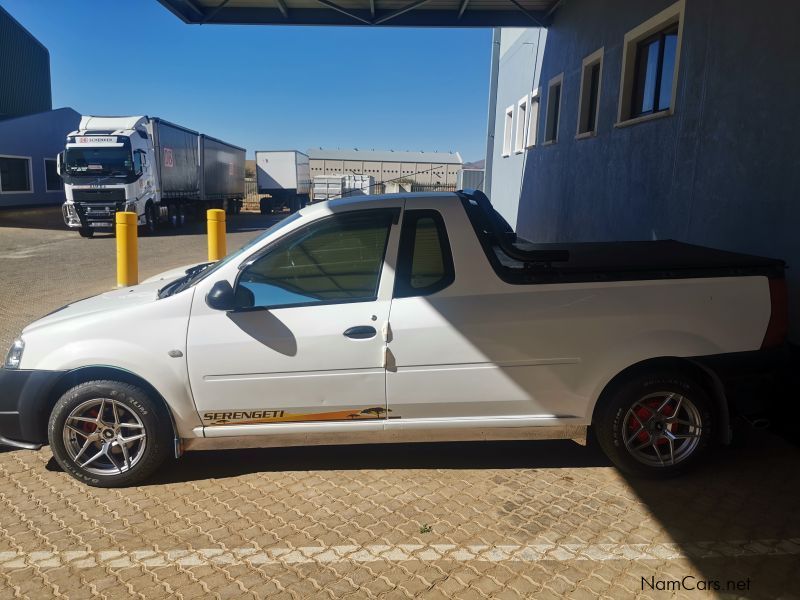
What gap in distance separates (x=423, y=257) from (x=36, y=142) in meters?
35.4

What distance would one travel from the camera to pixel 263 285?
3762 mm

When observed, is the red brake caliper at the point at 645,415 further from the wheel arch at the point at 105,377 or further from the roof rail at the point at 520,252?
the wheel arch at the point at 105,377

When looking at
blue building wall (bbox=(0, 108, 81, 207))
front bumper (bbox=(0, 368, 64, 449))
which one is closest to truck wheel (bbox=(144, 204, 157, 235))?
blue building wall (bbox=(0, 108, 81, 207))

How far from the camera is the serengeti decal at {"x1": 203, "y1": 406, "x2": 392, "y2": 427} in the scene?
148 inches

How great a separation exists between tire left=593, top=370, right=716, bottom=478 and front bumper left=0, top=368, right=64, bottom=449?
11.0 feet

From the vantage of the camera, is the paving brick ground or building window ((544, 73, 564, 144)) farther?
building window ((544, 73, 564, 144))

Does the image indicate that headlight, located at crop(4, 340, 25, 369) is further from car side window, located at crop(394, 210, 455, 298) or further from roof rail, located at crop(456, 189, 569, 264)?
roof rail, located at crop(456, 189, 569, 264)

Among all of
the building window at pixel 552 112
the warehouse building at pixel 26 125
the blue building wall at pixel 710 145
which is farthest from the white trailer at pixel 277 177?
the blue building wall at pixel 710 145

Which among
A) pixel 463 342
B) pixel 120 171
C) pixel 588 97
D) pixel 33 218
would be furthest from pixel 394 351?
pixel 33 218

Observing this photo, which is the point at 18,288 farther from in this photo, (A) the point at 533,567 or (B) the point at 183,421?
(A) the point at 533,567

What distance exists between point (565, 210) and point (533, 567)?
10.2m

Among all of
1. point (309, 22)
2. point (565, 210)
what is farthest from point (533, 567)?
point (309, 22)

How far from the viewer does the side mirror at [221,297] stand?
3596mm

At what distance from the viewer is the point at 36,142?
32375 mm
